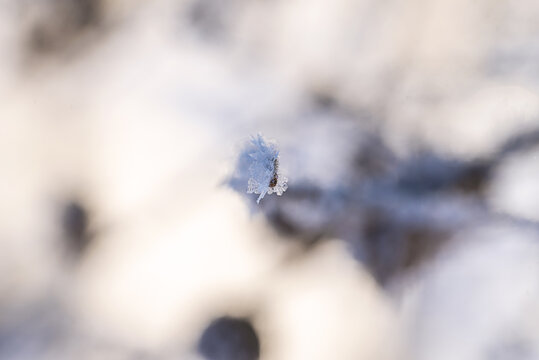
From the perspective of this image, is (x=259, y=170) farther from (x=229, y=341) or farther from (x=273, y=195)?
(x=229, y=341)

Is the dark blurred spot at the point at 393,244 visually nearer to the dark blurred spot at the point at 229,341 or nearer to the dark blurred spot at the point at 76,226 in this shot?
Result: the dark blurred spot at the point at 229,341

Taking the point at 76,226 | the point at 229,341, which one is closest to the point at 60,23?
the point at 76,226

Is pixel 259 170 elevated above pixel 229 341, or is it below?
above

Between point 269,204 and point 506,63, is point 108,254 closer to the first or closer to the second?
point 269,204

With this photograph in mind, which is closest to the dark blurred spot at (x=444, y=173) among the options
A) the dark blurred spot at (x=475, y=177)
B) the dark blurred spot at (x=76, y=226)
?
the dark blurred spot at (x=475, y=177)

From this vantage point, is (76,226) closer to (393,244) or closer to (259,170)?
(259,170)

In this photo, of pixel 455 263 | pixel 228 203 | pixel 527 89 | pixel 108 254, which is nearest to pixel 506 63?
pixel 527 89

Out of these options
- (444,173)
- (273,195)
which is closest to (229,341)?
(273,195)
